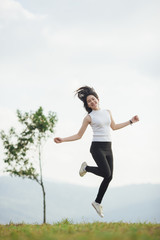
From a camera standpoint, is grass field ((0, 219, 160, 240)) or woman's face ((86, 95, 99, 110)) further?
woman's face ((86, 95, 99, 110))

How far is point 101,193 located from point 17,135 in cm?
1790

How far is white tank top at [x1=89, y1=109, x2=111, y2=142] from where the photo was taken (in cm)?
720

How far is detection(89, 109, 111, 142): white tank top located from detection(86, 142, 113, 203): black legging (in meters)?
0.14

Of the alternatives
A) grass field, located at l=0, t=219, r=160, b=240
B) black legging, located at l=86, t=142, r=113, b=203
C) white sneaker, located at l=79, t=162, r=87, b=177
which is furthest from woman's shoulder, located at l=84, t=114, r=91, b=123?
grass field, located at l=0, t=219, r=160, b=240

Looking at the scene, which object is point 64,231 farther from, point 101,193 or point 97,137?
point 97,137

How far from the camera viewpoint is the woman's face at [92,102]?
758 centimetres

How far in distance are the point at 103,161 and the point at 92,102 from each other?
170 cm

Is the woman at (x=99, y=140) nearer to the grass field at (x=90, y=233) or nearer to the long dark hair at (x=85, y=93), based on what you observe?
the long dark hair at (x=85, y=93)

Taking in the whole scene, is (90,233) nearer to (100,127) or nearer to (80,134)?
(100,127)

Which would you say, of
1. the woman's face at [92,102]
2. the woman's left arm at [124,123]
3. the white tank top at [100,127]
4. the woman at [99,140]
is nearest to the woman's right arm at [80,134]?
the woman at [99,140]

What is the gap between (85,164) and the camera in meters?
7.88

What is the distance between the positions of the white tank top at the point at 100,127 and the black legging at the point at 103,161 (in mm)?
136

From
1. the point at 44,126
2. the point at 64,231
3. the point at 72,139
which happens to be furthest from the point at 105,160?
the point at 44,126

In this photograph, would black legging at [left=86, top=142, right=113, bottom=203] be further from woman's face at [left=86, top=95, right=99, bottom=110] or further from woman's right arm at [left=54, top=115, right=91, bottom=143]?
woman's face at [left=86, top=95, right=99, bottom=110]
